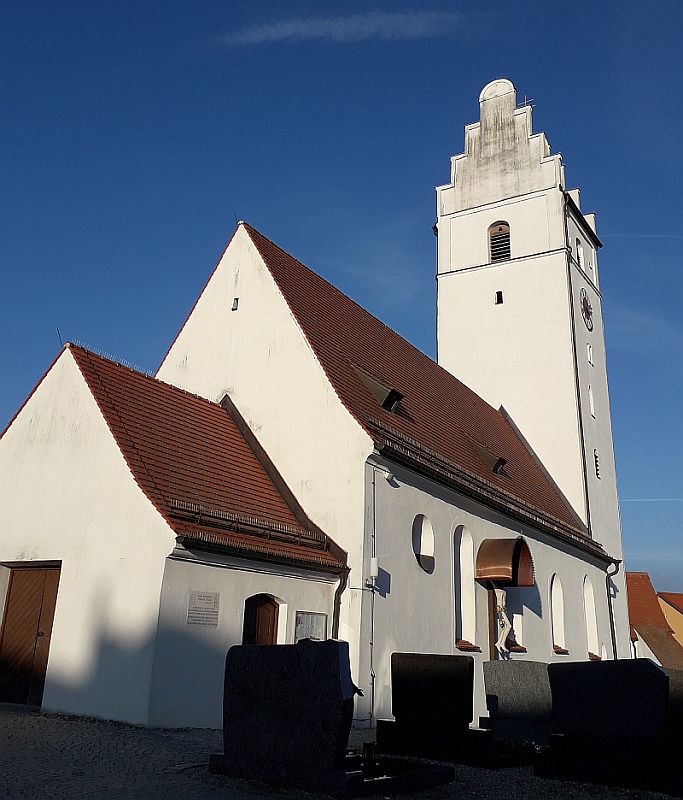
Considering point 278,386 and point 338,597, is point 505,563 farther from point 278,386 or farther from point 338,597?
point 278,386

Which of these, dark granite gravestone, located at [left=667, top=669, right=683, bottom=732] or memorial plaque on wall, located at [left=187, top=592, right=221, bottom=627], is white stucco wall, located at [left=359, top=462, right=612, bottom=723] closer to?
memorial plaque on wall, located at [left=187, top=592, right=221, bottom=627]

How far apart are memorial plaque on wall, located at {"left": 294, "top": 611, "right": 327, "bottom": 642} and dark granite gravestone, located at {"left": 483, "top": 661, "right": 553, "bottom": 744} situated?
98.4 inches

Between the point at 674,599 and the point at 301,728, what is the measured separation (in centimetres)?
4444

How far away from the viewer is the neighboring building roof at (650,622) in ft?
124

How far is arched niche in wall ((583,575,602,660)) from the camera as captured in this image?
20.8 metres

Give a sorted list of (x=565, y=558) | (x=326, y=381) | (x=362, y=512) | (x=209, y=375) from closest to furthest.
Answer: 1. (x=362, y=512)
2. (x=326, y=381)
3. (x=209, y=375)
4. (x=565, y=558)

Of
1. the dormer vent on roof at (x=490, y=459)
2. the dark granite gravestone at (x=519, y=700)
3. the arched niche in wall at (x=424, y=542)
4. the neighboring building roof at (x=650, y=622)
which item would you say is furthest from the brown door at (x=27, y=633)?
the neighboring building roof at (x=650, y=622)

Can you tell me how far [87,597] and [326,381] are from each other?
5.12 m

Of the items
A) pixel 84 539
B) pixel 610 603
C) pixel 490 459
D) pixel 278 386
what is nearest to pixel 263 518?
pixel 84 539

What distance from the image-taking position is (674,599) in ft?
148

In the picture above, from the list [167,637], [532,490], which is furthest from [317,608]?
[532,490]

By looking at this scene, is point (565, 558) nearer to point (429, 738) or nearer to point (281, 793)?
point (429, 738)

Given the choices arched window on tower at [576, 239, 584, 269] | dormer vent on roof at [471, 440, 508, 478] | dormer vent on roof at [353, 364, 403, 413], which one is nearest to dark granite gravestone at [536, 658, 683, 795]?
dormer vent on roof at [353, 364, 403, 413]

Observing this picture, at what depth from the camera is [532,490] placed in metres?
19.7
